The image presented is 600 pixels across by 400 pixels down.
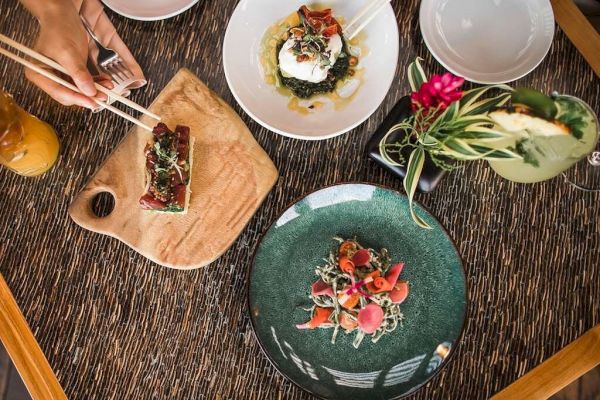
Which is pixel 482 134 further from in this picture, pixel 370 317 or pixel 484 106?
pixel 370 317

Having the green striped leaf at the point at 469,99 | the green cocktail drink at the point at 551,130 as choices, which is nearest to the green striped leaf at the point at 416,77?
the green striped leaf at the point at 469,99

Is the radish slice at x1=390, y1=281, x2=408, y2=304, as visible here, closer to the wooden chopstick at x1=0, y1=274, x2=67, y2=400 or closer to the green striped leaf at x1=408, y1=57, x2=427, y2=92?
the green striped leaf at x1=408, y1=57, x2=427, y2=92

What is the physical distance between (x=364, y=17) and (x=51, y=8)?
91 centimetres

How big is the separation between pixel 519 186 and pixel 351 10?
738 millimetres

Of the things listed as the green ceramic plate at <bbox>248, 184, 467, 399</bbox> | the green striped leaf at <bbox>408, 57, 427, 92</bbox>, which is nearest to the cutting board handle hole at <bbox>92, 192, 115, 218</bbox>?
the green ceramic plate at <bbox>248, 184, 467, 399</bbox>

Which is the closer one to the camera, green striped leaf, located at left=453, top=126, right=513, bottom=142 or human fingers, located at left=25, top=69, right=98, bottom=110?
green striped leaf, located at left=453, top=126, right=513, bottom=142

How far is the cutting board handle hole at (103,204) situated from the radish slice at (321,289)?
66cm

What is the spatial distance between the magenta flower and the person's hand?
0.88m

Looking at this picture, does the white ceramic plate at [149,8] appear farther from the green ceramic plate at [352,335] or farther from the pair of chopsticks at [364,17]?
the green ceramic plate at [352,335]

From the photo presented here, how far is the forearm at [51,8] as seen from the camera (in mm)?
1465

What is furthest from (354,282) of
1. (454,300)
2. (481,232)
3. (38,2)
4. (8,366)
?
(8,366)

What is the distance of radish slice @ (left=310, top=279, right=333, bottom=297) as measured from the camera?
1.44m

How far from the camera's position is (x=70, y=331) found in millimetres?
1535

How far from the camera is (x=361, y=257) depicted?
142 centimetres
